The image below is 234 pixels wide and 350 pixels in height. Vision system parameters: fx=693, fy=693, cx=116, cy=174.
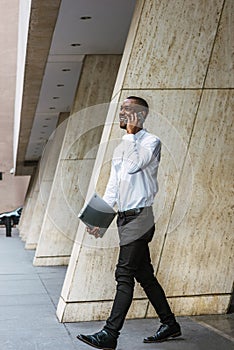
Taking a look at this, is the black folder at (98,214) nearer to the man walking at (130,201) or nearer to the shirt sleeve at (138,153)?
the man walking at (130,201)

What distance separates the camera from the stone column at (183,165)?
6.70 meters

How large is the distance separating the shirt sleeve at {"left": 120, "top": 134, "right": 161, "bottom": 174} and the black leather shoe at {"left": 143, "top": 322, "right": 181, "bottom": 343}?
1.41m

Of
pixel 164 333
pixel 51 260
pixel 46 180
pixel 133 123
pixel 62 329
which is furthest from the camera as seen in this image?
pixel 46 180

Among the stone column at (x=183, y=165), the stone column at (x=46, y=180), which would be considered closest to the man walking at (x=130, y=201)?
the stone column at (x=183, y=165)

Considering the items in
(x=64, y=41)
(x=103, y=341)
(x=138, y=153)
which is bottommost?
(x=103, y=341)

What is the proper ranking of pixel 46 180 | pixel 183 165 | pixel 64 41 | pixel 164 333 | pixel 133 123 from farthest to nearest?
pixel 46 180, pixel 64 41, pixel 183 165, pixel 164 333, pixel 133 123

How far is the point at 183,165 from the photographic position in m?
6.87

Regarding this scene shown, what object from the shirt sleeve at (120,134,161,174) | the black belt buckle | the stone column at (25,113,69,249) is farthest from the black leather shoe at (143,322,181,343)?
the stone column at (25,113,69,249)

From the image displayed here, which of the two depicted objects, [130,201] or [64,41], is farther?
[64,41]

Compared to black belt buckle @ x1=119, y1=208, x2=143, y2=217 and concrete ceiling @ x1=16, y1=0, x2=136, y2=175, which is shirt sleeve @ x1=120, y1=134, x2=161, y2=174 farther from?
concrete ceiling @ x1=16, y1=0, x2=136, y2=175

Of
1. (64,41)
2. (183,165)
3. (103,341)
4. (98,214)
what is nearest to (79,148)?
(64,41)

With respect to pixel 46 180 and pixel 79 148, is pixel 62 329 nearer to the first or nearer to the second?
pixel 79 148

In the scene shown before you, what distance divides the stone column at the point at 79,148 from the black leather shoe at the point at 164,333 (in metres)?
6.08

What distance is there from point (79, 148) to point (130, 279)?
25.0 ft
